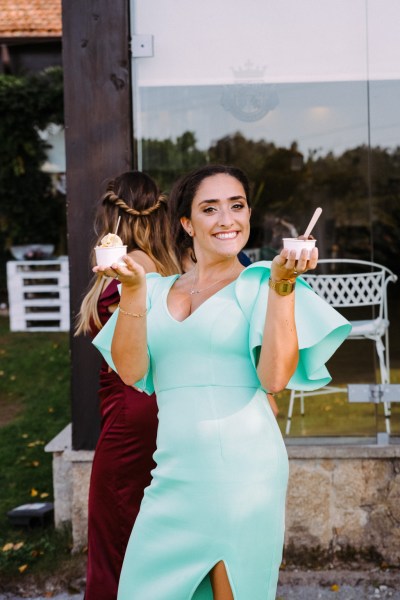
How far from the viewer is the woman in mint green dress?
2.27m

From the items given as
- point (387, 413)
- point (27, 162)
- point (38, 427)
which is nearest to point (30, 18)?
point (27, 162)

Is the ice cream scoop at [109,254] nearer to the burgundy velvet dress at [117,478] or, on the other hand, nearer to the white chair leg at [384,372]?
the burgundy velvet dress at [117,478]

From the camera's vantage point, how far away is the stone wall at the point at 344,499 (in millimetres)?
4277

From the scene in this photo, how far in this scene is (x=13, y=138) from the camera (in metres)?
12.2

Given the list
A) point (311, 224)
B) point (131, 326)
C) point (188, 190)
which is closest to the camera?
point (311, 224)

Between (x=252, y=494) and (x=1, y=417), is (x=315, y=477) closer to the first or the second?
(x=252, y=494)

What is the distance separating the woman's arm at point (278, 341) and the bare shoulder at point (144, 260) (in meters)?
1.13

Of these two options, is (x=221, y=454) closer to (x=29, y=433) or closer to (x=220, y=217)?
(x=220, y=217)

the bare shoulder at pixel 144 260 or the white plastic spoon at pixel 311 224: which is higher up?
the white plastic spoon at pixel 311 224

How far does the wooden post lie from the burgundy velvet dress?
3.45 ft

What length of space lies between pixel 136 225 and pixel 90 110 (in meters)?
1.18

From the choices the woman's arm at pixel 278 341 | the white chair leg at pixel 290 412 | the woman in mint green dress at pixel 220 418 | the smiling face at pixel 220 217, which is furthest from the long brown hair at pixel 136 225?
the white chair leg at pixel 290 412

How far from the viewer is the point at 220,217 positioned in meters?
2.45

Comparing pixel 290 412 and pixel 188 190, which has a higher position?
pixel 188 190
